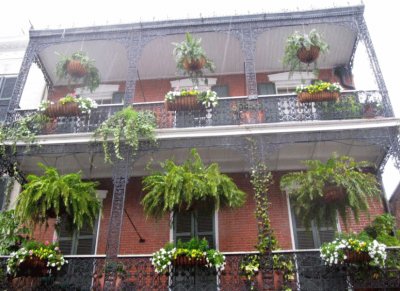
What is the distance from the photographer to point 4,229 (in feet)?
29.3

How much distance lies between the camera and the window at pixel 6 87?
39.7 feet

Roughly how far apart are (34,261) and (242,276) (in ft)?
12.4

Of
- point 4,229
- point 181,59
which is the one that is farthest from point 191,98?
point 4,229

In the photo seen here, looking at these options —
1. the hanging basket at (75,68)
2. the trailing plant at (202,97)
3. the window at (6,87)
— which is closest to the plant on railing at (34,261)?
the trailing plant at (202,97)

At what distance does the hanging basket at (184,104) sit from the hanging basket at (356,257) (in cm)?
431

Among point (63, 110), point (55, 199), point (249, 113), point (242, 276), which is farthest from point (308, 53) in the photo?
point (55, 199)

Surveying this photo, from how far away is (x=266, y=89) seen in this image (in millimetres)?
12078

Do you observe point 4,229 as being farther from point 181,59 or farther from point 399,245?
point 399,245

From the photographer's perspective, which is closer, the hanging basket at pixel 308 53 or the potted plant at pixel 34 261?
the potted plant at pixel 34 261

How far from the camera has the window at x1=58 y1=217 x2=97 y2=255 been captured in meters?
10.1

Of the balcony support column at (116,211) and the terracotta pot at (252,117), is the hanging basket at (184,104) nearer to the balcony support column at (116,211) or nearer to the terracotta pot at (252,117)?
the terracotta pot at (252,117)

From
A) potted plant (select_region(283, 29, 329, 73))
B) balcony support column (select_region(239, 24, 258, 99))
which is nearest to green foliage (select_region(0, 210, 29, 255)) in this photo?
balcony support column (select_region(239, 24, 258, 99))

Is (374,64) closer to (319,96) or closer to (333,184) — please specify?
(319,96)

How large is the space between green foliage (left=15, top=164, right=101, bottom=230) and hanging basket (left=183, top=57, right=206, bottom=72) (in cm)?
366
